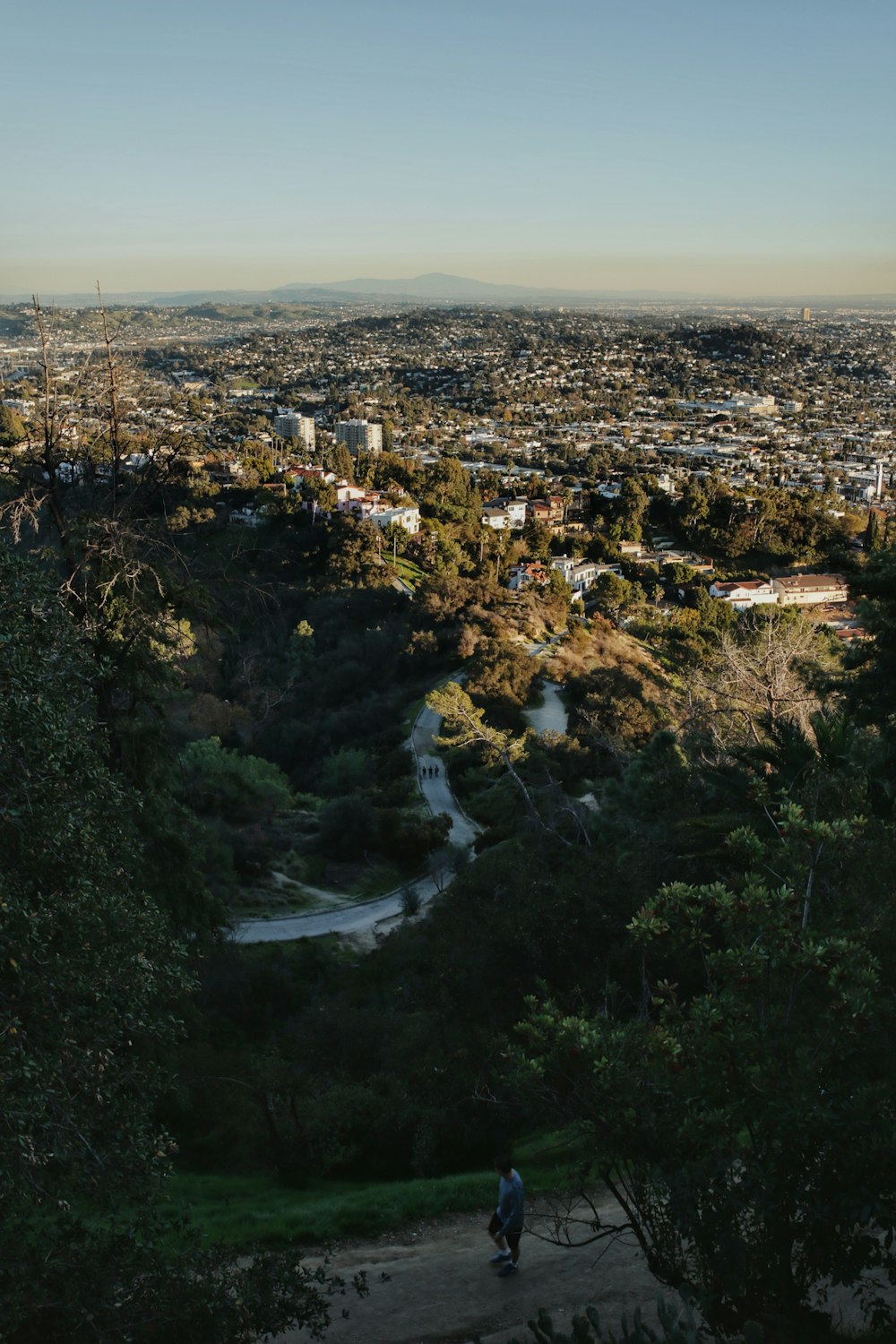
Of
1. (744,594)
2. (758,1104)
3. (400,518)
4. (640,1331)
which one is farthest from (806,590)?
(640,1331)

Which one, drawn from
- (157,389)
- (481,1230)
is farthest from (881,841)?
(157,389)

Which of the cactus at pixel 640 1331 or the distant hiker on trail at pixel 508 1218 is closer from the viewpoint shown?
the cactus at pixel 640 1331

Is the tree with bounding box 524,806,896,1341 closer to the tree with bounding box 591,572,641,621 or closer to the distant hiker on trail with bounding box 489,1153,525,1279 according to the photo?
the distant hiker on trail with bounding box 489,1153,525,1279

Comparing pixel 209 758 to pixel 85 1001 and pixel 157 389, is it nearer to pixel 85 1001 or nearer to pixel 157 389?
pixel 157 389

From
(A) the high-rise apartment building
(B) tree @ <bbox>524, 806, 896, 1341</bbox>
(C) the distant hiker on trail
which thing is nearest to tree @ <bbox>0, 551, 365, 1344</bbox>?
(C) the distant hiker on trail

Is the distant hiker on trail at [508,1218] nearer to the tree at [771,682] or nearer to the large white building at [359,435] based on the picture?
the tree at [771,682]

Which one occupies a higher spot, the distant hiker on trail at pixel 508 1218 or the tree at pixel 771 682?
the tree at pixel 771 682

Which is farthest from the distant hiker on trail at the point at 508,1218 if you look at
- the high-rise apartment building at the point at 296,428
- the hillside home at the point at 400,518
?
the high-rise apartment building at the point at 296,428
